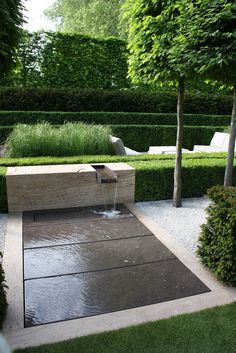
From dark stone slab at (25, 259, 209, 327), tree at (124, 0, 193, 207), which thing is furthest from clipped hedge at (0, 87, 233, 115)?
dark stone slab at (25, 259, 209, 327)

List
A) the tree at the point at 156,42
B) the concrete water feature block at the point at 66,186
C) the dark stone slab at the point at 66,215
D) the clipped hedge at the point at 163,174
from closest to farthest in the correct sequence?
the tree at the point at 156,42 → the dark stone slab at the point at 66,215 → the concrete water feature block at the point at 66,186 → the clipped hedge at the point at 163,174

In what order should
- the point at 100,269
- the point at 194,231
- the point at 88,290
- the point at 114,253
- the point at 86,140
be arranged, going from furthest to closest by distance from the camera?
the point at 86,140 < the point at 194,231 < the point at 114,253 < the point at 100,269 < the point at 88,290

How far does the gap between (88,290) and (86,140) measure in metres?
4.53

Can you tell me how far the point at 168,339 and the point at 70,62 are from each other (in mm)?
12295

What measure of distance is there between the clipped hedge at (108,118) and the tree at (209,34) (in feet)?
21.6

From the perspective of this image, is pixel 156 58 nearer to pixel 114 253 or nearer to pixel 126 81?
pixel 114 253

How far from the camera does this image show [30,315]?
95.9 inches

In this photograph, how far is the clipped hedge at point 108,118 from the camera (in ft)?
31.7

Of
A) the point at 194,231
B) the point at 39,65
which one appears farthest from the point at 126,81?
the point at 194,231

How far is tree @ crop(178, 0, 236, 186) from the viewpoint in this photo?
3.34 metres

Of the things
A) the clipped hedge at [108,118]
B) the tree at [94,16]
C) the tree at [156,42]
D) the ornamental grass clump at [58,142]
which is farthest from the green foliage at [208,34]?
the tree at [94,16]

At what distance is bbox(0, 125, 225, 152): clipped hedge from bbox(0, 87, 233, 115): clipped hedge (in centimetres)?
191

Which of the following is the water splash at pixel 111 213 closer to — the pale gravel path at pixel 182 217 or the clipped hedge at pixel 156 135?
the pale gravel path at pixel 182 217

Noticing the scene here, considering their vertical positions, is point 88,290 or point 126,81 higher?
point 126,81
